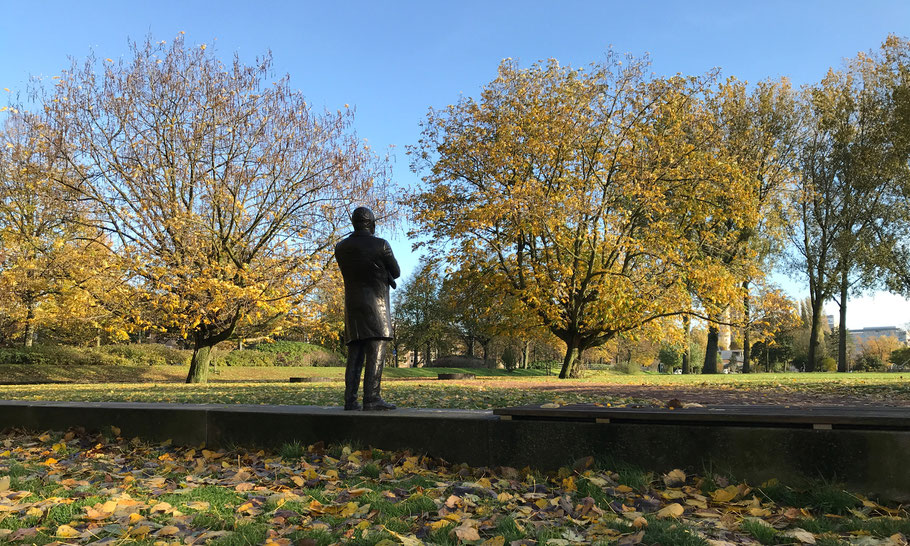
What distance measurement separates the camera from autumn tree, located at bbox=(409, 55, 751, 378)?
19.9 meters

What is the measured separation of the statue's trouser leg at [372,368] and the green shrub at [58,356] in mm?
25891

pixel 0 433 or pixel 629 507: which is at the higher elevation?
pixel 629 507

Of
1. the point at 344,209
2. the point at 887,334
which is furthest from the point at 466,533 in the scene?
the point at 887,334

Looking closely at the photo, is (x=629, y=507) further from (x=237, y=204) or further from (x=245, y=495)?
(x=237, y=204)

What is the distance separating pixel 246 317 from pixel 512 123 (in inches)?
412

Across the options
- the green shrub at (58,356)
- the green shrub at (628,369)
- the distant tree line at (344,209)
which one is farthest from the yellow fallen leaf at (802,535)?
the green shrub at (628,369)

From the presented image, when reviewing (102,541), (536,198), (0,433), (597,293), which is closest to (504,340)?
(597,293)

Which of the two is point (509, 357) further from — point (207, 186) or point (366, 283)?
point (366, 283)

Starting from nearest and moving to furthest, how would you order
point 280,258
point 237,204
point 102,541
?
1. point 102,541
2. point 237,204
3. point 280,258

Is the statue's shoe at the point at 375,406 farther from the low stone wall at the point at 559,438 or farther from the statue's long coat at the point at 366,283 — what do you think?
the statue's long coat at the point at 366,283

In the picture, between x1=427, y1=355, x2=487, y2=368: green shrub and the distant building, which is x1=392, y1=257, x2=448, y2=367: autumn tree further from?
the distant building

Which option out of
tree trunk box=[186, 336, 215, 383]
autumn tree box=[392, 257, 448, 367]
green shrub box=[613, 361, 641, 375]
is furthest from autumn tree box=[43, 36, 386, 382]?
green shrub box=[613, 361, 641, 375]

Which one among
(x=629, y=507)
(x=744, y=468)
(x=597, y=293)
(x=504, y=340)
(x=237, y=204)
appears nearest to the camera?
(x=629, y=507)

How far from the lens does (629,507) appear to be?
11.8 ft
